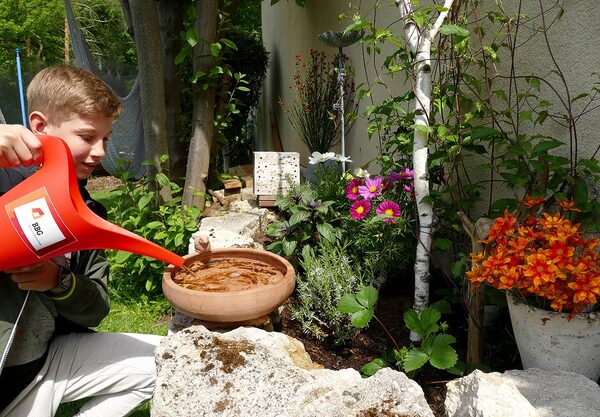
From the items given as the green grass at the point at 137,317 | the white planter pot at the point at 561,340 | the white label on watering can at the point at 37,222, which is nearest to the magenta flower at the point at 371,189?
the white planter pot at the point at 561,340

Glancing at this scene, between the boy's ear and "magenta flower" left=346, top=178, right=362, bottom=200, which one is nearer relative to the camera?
the boy's ear

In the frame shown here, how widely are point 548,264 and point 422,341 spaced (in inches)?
26.5

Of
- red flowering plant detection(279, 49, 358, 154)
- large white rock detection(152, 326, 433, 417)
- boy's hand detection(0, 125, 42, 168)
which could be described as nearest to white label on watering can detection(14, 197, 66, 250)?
boy's hand detection(0, 125, 42, 168)

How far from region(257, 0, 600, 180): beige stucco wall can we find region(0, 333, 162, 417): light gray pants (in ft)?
5.52

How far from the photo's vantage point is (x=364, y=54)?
3998mm

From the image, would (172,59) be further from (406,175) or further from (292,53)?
(292,53)

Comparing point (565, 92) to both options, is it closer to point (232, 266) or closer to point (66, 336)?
point (232, 266)

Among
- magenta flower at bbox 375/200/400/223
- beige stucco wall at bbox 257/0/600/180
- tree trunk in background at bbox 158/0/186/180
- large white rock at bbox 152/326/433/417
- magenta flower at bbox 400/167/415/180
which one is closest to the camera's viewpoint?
large white rock at bbox 152/326/433/417

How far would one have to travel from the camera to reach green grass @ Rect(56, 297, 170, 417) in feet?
10.2

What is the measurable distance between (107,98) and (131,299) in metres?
2.12

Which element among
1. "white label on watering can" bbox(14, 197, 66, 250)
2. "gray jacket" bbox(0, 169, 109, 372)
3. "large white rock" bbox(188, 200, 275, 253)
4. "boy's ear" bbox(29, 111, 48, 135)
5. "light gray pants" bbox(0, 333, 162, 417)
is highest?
"boy's ear" bbox(29, 111, 48, 135)

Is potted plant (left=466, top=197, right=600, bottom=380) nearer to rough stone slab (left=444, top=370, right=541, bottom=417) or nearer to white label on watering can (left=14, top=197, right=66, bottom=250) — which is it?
rough stone slab (left=444, top=370, right=541, bottom=417)

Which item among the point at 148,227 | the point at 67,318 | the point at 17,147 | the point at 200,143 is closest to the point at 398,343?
the point at 67,318

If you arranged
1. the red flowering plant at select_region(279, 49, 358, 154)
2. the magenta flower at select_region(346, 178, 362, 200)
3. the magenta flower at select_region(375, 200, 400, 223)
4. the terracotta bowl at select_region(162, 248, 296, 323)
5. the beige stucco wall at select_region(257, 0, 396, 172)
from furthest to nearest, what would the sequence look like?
the red flowering plant at select_region(279, 49, 358, 154) < the beige stucco wall at select_region(257, 0, 396, 172) < the magenta flower at select_region(346, 178, 362, 200) < the magenta flower at select_region(375, 200, 400, 223) < the terracotta bowl at select_region(162, 248, 296, 323)
